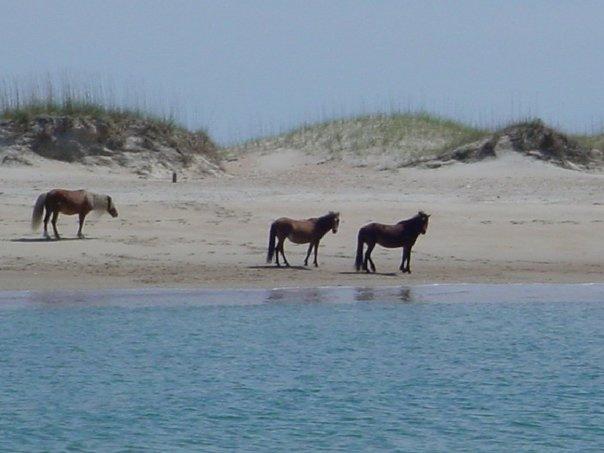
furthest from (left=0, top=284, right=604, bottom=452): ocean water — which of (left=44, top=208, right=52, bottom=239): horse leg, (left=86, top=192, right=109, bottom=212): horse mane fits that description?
(left=86, top=192, right=109, bottom=212): horse mane

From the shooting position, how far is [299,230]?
1881 cm

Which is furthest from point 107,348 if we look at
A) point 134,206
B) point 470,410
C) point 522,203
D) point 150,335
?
point 522,203

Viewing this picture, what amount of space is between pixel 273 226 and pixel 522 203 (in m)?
6.11

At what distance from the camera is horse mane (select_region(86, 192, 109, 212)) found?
2066 centimetres

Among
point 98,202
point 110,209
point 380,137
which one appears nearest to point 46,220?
point 98,202

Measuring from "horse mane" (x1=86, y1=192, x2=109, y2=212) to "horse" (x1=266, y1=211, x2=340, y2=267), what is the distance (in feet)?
10.4

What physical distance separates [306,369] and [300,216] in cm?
808

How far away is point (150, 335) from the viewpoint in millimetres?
15484

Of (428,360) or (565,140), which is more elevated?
(565,140)

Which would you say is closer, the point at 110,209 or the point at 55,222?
the point at 55,222

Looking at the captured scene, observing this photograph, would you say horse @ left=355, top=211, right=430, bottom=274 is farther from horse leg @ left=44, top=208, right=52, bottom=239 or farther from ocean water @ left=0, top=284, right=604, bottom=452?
horse leg @ left=44, top=208, right=52, bottom=239

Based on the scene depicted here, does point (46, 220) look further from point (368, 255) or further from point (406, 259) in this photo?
point (406, 259)

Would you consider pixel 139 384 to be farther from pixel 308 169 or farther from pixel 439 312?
pixel 308 169

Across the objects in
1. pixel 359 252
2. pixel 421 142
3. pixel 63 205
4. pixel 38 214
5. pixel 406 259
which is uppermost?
pixel 421 142
